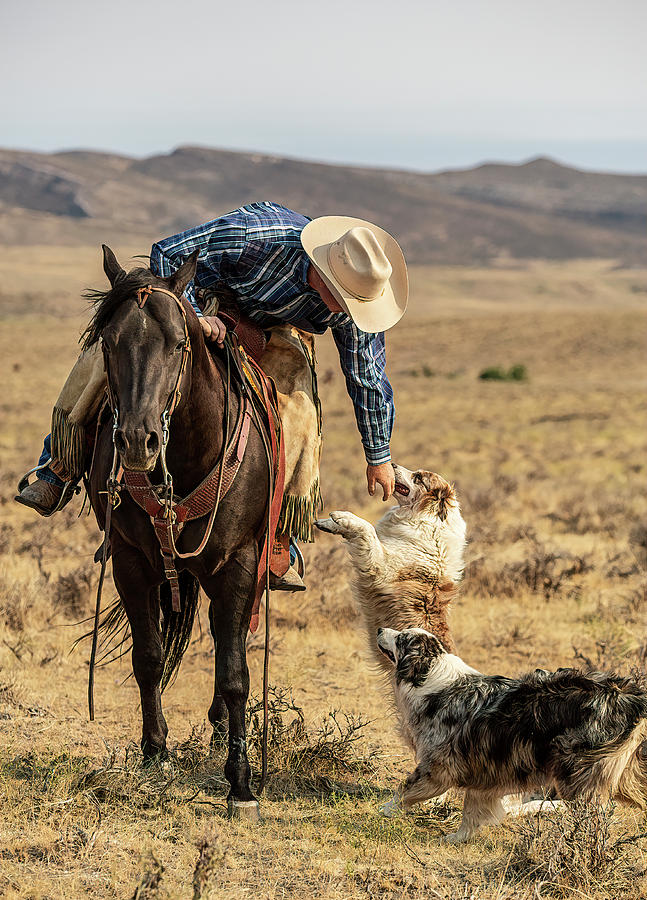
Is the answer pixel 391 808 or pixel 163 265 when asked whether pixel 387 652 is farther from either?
pixel 163 265

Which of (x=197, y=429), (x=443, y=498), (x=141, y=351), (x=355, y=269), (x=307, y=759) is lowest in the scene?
(x=307, y=759)

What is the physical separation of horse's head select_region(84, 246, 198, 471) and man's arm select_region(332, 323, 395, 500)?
4.57ft

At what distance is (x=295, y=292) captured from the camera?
16.9 feet

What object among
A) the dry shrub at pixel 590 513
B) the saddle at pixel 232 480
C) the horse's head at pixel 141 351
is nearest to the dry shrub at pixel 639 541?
the dry shrub at pixel 590 513

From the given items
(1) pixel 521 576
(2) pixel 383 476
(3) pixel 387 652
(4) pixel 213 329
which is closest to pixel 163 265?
(4) pixel 213 329

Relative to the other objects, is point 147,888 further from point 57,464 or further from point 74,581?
point 74,581

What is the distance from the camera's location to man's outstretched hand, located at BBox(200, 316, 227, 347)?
14.9ft

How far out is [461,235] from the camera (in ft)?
630

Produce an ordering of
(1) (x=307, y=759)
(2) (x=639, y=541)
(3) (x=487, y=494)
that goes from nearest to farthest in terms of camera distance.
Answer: (1) (x=307, y=759)
(2) (x=639, y=541)
(3) (x=487, y=494)

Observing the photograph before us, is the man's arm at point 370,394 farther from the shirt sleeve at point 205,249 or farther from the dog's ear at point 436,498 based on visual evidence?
the shirt sleeve at point 205,249

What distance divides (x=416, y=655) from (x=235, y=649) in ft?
2.99

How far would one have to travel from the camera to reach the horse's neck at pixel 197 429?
14.4 feet

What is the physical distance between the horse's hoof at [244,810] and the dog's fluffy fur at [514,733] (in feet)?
2.26

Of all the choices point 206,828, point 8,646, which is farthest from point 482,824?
point 8,646
